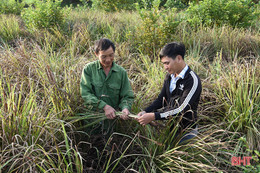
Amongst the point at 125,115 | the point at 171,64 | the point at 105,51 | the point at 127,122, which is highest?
the point at 105,51

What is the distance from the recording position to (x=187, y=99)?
241 centimetres

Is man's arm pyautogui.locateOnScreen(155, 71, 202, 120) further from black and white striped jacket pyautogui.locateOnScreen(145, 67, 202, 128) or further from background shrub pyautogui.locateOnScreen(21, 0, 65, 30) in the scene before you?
background shrub pyautogui.locateOnScreen(21, 0, 65, 30)

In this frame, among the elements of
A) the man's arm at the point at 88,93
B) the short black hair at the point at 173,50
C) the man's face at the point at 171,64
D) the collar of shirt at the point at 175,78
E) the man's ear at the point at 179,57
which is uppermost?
the short black hair at the point at 173,50

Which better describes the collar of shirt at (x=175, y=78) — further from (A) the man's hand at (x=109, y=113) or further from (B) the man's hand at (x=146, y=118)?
(A) the man's hand at (x=109, y=113)

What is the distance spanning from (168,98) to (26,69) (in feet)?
7.97

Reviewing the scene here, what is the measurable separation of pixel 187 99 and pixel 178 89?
0.68 feet

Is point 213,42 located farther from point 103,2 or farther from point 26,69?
point 103,2

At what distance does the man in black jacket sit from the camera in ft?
7.95

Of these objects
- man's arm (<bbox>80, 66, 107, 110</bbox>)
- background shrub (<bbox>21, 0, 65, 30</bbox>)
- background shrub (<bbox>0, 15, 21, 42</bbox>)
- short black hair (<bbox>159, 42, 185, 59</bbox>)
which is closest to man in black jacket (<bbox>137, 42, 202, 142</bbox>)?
short black hair (<bbox>159, 42, 185, 59</bbox>)

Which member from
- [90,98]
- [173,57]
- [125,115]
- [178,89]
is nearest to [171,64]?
[173,57]

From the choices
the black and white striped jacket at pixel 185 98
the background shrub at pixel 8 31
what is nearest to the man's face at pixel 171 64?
the black and white striped jacket at pixel 185 98

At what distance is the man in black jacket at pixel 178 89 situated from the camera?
242 centimetres

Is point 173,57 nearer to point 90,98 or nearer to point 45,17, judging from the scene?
point 90,98

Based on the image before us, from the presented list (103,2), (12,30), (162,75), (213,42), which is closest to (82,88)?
(162,75)
